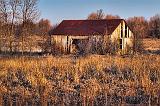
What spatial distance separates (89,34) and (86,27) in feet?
6.45

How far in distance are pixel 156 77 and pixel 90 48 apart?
22.4 meters

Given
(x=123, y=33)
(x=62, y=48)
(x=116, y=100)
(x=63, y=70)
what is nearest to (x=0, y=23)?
(x=62, y=48)

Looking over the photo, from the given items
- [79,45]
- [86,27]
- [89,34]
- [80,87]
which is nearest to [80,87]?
[80,87]

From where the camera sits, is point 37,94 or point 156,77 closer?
point 37,94

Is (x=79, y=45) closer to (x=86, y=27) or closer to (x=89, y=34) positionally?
(x=89, y=34)

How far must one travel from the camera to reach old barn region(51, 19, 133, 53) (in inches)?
1367

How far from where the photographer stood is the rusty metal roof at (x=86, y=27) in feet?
118

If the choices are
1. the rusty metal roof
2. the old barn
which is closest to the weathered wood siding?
the old barn

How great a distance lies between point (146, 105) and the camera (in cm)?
804

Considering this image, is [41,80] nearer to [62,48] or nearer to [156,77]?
[156,77]

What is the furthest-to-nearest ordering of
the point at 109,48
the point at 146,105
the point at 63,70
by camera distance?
the point at 109,48 < the point at 63,70 < the point at 146,105

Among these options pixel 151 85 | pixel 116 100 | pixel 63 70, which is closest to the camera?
pixel 116 100

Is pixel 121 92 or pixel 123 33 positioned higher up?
pixel 123 33

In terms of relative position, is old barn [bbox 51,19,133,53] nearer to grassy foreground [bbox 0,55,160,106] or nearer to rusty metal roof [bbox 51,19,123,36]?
rusty metal roof [bbox 51,19,123,36]
